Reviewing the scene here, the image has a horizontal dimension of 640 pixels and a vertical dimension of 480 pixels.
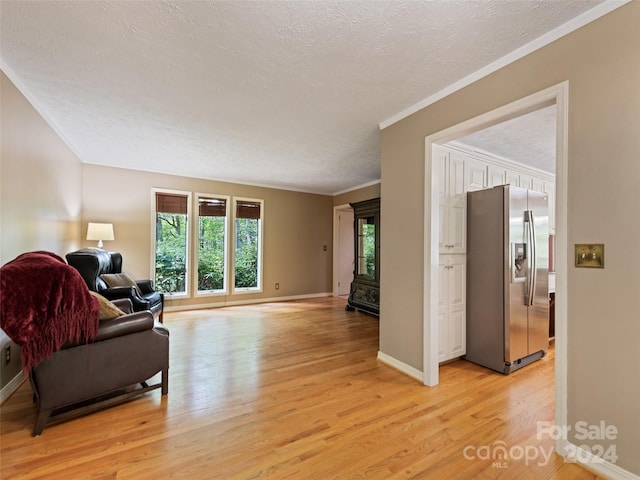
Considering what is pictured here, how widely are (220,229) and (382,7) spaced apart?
4.83 m

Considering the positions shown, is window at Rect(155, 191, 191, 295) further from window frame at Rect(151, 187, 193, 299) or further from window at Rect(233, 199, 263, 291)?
window at Rect(233, 199, 263, 291)

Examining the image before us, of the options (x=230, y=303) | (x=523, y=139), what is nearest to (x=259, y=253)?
(x=230, y=303)

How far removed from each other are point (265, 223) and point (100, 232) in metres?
2.84

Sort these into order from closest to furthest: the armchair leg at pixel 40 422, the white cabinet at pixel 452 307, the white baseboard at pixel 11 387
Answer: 1. the armchair leg at pixel 40 422
2. the white baseboard at pixel 11 387
3. the white cabinet at pixel 452 307

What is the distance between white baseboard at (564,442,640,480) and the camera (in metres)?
1.45

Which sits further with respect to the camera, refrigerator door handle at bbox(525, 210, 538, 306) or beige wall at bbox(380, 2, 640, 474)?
refrigerator door handle at bbox(525, 210, 538, 306)

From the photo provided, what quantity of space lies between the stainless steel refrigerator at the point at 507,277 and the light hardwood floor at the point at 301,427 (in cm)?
25

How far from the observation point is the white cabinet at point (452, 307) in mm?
2855

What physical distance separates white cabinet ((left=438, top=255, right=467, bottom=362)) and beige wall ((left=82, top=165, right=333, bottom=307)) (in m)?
4.05

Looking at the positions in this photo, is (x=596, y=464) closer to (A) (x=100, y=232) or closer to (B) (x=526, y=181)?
(B) (x=526, y=181)

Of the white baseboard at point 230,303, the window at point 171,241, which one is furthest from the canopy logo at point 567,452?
the window at point 171,241

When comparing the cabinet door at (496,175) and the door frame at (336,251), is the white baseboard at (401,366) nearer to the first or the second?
the cabinet door at (496,175)

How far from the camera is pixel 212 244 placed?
18.2 ft

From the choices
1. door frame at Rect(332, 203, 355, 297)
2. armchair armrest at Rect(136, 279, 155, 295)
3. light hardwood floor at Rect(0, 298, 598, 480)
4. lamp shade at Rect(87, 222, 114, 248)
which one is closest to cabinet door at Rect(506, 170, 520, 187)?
light hardwood floor at Rect(0, 298, 598, 480)
